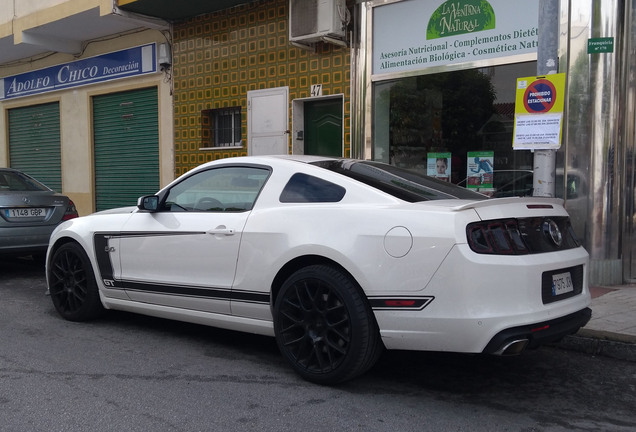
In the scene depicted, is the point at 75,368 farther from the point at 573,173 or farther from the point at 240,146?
the point at 240,146

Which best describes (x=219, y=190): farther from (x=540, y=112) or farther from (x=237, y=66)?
(x=237, y=66)

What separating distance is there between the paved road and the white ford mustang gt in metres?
0.29

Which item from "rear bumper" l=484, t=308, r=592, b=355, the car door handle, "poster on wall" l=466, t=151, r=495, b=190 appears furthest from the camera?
"poster on wall" l=466, t=151, r=495, b=190

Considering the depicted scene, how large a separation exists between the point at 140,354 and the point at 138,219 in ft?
3.65

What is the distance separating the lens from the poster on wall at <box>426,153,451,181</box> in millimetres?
8672

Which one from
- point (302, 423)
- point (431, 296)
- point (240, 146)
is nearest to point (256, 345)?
point (302, 423)

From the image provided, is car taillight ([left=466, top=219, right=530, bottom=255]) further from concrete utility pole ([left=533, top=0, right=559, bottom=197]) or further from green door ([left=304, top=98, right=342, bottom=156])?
green door ([left=304, top=98, right=342, bottom=156])

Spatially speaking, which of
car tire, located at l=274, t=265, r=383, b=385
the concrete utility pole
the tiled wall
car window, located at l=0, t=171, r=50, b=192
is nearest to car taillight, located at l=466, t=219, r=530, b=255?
car tire, located at l=274, t=265, r=383, b=385

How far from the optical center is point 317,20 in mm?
9195

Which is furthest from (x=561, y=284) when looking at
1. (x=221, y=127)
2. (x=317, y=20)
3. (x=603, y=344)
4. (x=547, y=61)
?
(x=221, y=127)

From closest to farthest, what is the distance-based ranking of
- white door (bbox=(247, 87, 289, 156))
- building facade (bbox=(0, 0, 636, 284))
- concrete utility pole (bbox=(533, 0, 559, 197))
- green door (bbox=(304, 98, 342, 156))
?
concrete utility pole (bbox=(533, 0, 559, 197)) → building facade (bbox=(0, 0, 636, 284)) → green door (bbox=(304, 98, 342, 156)) → white door (bbox=(247, 87, 289, 156))

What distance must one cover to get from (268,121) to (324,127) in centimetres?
103

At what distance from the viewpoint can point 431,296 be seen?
3.57 m

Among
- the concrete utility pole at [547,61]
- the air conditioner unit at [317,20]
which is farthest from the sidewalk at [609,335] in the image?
the air conditioner unit at [317,20]
